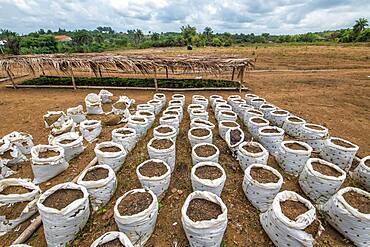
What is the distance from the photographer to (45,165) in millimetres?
3457

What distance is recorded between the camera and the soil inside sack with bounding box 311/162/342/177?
3043 mm

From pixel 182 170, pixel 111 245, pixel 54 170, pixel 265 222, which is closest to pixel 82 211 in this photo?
pixel 111 245

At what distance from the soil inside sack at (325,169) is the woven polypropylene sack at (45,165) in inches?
175

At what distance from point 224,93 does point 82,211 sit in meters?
8.03

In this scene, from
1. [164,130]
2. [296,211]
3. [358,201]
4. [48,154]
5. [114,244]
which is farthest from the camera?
[164,130]

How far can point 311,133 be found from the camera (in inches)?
172

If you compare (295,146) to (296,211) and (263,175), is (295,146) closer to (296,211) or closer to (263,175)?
(263,175)

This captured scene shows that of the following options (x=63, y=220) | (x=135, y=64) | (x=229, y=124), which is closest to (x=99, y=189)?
(x=63, y=220)

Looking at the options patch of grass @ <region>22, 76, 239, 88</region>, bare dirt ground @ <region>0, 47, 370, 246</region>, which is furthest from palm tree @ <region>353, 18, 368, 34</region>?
patch of grass @ <region>22, 76, 239, 88</region>

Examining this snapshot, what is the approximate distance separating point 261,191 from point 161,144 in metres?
1.94

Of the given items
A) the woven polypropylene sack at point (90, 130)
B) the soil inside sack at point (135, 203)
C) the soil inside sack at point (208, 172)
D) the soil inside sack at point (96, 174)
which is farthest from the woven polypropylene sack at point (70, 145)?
the soil inside sack at point (208, 172)

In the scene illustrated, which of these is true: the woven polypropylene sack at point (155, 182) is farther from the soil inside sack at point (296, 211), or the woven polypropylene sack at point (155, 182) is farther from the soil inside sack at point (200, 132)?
the soil inside sack at point (296, 211)

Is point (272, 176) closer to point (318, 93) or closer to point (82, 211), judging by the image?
point (82, 211)

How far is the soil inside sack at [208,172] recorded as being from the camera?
3.06 m
